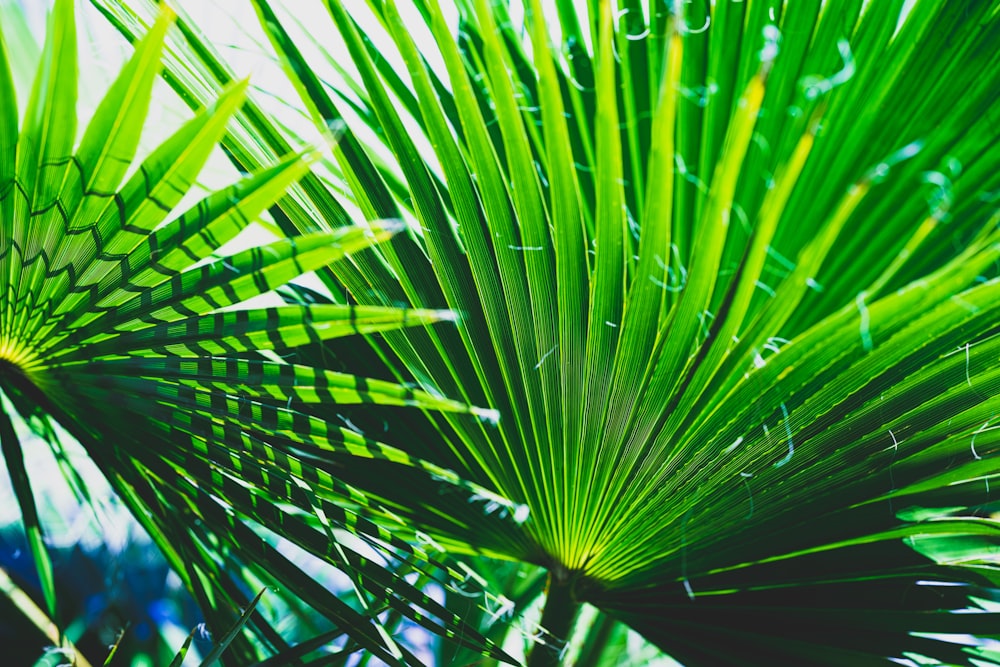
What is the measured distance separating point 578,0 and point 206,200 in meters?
0.50

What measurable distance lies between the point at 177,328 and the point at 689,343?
421 millimetres

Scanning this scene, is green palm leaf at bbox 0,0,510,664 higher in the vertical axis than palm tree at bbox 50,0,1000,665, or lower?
lower

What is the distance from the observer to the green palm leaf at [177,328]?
53cm

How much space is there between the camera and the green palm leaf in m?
0.53

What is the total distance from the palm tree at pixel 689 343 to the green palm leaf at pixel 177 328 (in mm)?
22

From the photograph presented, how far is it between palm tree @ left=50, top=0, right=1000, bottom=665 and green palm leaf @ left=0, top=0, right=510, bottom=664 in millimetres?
22

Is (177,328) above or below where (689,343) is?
below

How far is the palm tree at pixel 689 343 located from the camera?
0.58 meters

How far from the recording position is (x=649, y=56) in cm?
73

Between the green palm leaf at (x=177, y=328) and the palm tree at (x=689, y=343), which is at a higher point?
the palm tree at (x=689, y=343)

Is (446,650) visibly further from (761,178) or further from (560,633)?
(761,178)

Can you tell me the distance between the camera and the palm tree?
0.58 meters

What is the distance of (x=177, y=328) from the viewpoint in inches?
23.5

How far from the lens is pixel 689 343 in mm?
565
